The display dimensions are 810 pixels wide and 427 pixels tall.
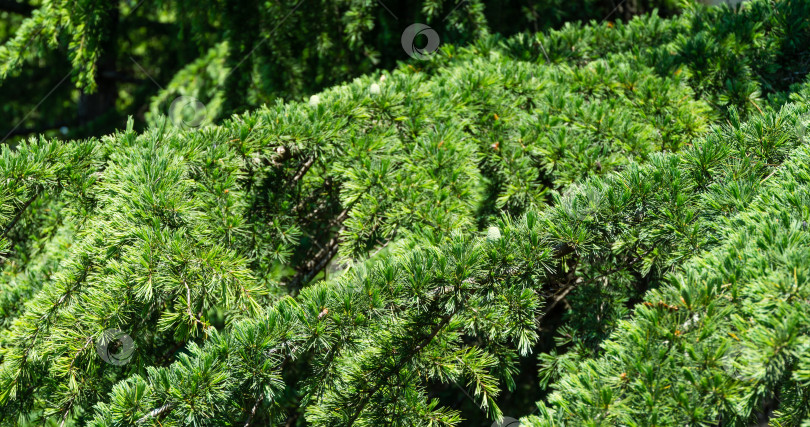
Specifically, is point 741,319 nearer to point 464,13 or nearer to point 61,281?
point 61,281

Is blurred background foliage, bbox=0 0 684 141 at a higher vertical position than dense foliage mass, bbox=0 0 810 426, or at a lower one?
higher

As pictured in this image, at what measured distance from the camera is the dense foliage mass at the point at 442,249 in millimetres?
862

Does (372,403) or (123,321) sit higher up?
(123,321)

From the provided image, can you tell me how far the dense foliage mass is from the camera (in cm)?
86

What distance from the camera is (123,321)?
113cm

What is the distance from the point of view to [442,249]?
1.06 meters

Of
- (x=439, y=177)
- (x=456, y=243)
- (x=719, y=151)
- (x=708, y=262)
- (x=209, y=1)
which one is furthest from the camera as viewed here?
(x=209, y=1)

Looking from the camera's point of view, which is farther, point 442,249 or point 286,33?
point 286,33

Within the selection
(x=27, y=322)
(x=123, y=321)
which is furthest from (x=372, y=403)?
(x=27, y=322)

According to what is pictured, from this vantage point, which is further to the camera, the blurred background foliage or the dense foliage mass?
the blurred background foliage

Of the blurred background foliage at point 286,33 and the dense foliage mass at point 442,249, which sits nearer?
the dense foliage mass at point 442,249

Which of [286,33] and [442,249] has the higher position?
[286,33]

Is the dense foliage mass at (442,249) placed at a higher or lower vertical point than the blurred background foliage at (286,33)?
lower

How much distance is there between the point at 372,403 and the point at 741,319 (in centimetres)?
61
